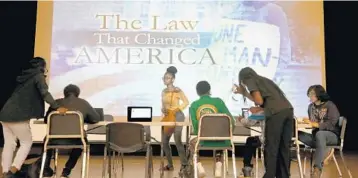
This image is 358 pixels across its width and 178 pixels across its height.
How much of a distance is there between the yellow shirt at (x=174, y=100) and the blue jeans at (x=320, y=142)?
1475 millimetres

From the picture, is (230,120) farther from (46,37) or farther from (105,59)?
(46,37)

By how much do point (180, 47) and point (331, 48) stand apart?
3.43 m

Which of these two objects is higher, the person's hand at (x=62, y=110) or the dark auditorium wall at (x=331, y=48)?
the dark auditorium wall at (x=331, y=48)

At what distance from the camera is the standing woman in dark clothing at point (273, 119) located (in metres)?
3.39

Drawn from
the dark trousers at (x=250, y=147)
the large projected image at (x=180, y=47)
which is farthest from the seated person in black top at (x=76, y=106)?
the large projected image at (x=180, y=47)

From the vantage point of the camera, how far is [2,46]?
785 cm

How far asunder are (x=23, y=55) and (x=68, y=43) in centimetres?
179

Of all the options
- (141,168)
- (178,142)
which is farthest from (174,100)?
(141,168)

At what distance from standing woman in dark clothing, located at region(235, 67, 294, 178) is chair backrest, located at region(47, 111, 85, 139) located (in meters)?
1.47

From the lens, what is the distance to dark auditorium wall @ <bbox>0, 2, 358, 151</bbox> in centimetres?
780

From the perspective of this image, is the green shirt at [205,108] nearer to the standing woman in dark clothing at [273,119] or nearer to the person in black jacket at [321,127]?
the standing woman in dark clothing at [273,119]

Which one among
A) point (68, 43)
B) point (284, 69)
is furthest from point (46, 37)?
point (284, 69)

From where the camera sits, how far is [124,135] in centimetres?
385

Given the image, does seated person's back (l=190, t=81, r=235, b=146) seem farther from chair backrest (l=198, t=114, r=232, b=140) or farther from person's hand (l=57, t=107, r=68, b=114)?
person's hand (l=57, t=107, r=68, b=114)
